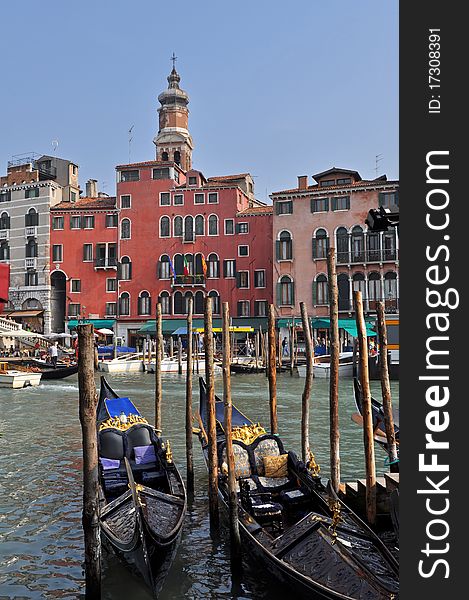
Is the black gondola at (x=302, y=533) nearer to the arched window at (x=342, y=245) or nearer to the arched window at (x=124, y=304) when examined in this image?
the arched window at (x=342, y=245)

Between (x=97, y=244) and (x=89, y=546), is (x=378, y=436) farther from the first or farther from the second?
(x=97, y=244)

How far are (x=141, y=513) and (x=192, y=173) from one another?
28.0 meters

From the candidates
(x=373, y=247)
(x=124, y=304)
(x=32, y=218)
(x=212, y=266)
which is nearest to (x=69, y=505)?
(x=373, y=247)

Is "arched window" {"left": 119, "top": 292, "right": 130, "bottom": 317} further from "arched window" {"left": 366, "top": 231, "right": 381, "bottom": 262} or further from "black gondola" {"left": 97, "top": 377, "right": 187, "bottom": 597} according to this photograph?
"black gondola" {"left": 97, "top": 377, "right": 187, "bottom": 597}

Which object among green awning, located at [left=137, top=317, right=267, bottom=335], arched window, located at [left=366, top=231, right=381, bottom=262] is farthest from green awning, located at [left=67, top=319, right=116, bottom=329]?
arched window, located at [left=366, top=231, right=381, bottom=262]

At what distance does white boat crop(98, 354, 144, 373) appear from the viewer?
25547mm

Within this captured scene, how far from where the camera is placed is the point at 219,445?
729 cm

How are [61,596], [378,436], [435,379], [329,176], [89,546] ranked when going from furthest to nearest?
[329,176]
[378,436]
[61,596]
[89,546]
[435,379]

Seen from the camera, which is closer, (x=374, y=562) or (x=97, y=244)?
(x=374, y=562)

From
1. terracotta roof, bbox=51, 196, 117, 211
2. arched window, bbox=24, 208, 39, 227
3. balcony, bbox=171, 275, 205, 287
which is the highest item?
A: terracotta roof, bbox=51, 196, 117, 211

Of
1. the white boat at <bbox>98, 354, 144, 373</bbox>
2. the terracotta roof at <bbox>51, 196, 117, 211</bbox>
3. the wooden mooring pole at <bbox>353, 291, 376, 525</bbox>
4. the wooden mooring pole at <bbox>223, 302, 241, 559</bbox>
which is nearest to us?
the wooden mooring pole at <bbox>223, 302, 241, 559</bbox>

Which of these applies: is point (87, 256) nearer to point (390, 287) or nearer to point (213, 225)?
point (213, 225)

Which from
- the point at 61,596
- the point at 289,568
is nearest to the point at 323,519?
the point at 289,568

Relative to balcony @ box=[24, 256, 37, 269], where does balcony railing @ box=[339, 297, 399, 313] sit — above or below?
below
